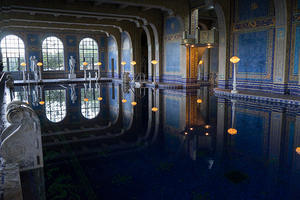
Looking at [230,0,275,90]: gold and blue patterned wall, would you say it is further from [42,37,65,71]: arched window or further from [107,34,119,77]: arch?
[42,37,65,71]: arched window

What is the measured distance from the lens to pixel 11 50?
26031mm

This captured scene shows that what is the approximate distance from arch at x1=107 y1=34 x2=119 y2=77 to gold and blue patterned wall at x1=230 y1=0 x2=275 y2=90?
14.4 m

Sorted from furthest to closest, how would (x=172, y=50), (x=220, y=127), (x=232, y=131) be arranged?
(x=172, y=50)
(x=220, y=127)
(x=232, y=131)

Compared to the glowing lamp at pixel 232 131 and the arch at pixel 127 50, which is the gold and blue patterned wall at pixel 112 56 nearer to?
the arch at pixel 127 50

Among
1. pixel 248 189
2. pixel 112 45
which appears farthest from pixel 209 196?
pixel 112 45

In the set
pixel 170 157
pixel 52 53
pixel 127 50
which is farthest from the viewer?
pixel 52 53

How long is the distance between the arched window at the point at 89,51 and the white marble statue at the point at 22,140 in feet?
82.8

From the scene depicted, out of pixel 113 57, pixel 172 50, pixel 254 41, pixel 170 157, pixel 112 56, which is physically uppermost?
pixel 112 56

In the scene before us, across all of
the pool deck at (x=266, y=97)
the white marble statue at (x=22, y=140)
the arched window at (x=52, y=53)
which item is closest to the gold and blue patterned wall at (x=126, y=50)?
the arched window at (x=52, y=53)

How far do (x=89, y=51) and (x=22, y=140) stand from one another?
2674 centimetres

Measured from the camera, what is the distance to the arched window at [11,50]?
25812mm

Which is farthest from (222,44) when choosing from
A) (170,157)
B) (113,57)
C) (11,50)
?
(11,50)

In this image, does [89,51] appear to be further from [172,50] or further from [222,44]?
[222,44]

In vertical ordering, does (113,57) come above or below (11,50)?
below
